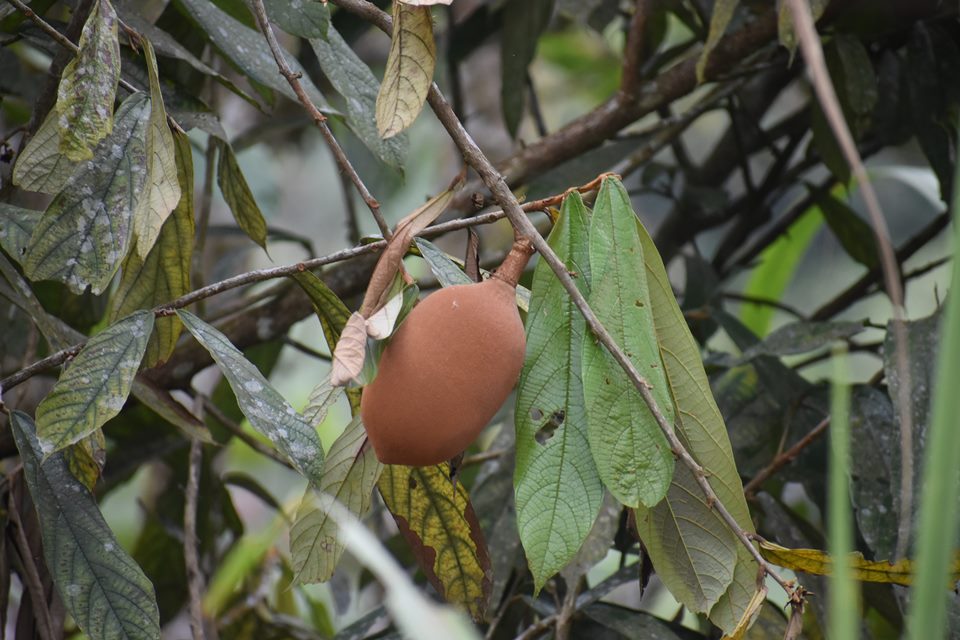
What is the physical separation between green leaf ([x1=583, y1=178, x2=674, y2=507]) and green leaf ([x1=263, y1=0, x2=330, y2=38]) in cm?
25

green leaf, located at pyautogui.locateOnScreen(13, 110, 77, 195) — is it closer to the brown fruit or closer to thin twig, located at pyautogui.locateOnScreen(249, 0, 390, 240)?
thin twig, located at pyautogui.locateOnScreen(249, 0, 390, 240)

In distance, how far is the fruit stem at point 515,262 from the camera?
514 millimetres

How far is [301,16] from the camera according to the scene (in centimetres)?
67

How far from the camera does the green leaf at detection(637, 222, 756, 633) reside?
0.55 m

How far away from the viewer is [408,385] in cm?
46

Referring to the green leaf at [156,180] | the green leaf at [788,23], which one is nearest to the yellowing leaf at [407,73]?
the green leaf at [156,180]

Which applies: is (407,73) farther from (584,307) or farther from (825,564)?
(825,564)

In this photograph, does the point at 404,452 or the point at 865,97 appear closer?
the point at 404,452

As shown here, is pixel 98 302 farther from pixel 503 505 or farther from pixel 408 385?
pixel 408 385

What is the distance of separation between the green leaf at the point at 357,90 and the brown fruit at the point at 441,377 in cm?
28

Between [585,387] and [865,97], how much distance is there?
63 cm

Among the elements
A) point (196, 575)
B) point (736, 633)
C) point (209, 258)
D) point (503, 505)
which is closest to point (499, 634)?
point (503, 505)

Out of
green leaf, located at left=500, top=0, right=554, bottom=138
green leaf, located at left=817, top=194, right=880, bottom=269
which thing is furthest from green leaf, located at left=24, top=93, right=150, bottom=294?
green leaf, located at left=817, top=194, right=880, bottom=269

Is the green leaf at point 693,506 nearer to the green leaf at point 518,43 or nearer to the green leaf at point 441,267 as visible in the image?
the green leaf at point 441,267
